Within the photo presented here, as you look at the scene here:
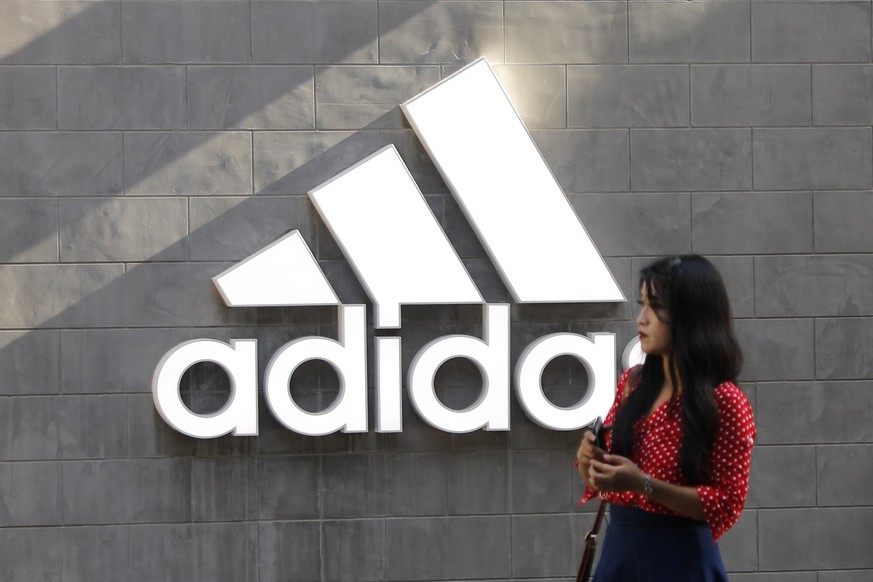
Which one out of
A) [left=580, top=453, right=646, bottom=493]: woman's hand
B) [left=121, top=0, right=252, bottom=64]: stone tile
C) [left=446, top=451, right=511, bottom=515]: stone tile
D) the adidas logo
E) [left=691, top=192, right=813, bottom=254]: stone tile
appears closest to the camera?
[left=580, top=453, right=646, bottom=493]: woman's hand

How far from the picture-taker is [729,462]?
100 inches

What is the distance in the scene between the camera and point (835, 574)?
4.89 metres

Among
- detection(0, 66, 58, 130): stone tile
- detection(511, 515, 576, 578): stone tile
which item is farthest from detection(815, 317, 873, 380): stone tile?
detection(0, 66, 58, 130): stone tile


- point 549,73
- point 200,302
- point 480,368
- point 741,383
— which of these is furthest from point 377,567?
point 549,73

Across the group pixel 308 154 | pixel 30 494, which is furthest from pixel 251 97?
pixel 30 494

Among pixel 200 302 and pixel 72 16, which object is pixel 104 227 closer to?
pixel 200 302

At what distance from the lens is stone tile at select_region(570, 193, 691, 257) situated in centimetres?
477

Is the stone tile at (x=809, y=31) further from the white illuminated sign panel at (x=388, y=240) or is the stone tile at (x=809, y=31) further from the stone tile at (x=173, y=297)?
the stone tile at (x=173, y=297)

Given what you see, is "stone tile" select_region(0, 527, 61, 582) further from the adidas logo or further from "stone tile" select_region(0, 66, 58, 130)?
"stone tile" select_region(0, 66, 58, 130)

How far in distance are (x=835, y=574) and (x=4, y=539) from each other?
12.5 ft

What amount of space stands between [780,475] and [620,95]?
194cm

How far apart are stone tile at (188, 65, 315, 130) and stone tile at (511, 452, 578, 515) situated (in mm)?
1826

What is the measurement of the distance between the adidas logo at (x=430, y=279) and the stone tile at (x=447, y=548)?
48cm

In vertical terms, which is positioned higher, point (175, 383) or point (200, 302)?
point (200, 302)
